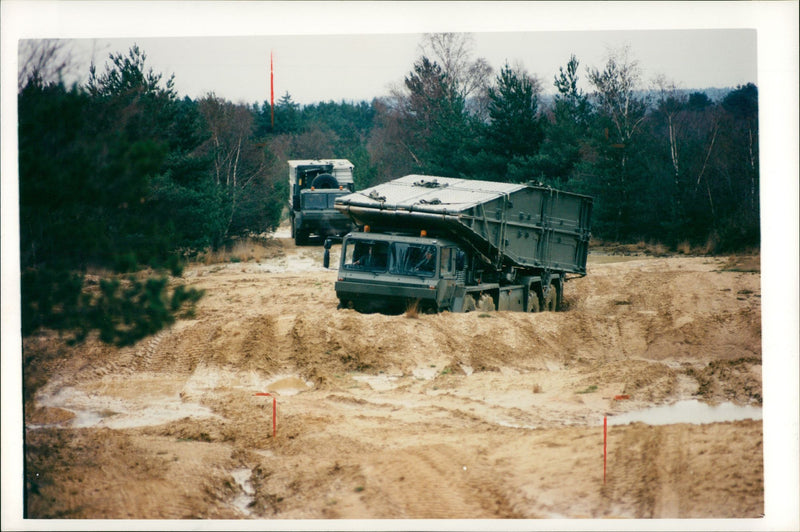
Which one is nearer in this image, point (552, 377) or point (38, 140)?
point (38, 140)

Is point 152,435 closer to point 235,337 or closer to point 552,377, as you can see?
point 235,337

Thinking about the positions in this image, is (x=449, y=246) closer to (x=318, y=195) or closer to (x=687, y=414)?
(x=687, y=414)

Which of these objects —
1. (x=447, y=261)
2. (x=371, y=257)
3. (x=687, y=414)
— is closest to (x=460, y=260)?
(x=447, y=261)

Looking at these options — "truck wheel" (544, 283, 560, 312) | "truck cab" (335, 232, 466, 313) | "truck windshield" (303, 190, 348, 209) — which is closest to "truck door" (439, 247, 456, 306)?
"truck cab" (335, 232, 466, 313)

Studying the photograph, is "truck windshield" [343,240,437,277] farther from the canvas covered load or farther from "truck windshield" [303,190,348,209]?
"truck windshield" [303,190,348,209]

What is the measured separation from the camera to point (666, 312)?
17078mm

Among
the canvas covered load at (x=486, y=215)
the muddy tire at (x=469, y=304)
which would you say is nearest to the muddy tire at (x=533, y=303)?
the canvas covered load at (x=486, y=215)

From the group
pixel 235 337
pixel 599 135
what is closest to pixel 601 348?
pixel 235 337

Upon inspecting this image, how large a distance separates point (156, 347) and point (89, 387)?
6.66 ft

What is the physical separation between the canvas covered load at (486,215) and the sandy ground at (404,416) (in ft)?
4.91

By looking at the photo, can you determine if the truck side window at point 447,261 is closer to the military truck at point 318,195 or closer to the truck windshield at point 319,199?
the military truck at point 318,195

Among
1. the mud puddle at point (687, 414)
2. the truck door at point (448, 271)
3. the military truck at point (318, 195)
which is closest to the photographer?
the mud puddle at point (687, 414)

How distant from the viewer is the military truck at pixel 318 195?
28953 millimetres

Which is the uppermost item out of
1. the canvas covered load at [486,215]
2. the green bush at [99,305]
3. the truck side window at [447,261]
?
the canvas covered load at [486,215]
